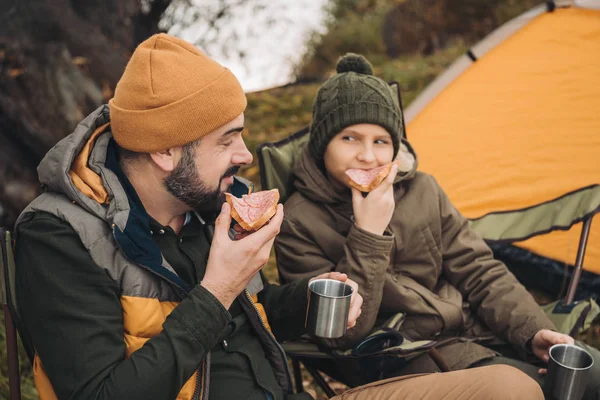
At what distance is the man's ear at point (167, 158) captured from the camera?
87.0 inches

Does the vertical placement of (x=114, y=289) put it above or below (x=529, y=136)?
above

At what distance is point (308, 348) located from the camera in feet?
9.04

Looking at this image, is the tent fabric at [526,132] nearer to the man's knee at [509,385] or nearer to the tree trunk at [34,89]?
the man's knee at [509,385]

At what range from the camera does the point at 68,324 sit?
186 cm

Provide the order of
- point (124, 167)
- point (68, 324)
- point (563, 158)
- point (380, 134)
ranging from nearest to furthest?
point (68, 324) → point (124, 167) → point (380, 134) → point (563, 158)

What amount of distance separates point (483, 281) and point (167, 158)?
168 centimetres

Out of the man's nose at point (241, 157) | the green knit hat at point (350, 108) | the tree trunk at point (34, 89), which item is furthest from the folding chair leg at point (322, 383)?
the tree trunk at point (34, 89)

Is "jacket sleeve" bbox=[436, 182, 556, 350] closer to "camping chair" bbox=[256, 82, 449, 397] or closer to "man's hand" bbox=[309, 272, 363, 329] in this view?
"camping chair" bbox=[256, 82, 449, 397]

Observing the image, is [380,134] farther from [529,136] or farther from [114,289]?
[529,136]

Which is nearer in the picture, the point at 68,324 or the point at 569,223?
the point at 68,324

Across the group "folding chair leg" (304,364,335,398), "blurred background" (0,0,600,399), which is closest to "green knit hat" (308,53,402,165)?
"folding chair leg" (304,364,335,398)

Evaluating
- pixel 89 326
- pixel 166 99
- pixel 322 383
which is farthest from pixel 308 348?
pixel 166 99

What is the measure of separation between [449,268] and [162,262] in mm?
1541

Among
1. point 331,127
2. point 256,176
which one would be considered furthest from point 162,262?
point 256,176
